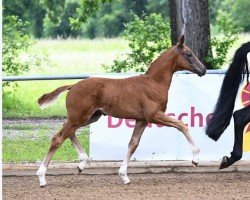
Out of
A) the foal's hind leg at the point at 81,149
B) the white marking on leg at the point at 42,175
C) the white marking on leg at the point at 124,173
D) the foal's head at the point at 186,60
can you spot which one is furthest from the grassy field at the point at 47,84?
the white marking on leg at the point at 42,175

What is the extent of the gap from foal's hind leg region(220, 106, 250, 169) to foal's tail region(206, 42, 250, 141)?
18 centimetres

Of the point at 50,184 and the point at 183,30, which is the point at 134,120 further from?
the point at 183,30

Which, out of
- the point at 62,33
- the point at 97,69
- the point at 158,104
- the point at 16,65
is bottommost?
the point at 62,33

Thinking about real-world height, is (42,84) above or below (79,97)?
below

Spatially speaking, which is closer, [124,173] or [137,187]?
[137,187]

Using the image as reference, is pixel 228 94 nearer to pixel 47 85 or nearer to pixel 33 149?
pixel 33 149

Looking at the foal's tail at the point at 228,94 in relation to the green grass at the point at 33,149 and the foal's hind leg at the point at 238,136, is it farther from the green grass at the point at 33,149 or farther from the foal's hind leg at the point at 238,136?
the green grass at the point at 33,149

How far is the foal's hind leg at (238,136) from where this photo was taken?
11.4 m

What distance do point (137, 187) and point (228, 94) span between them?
1514 millimetres

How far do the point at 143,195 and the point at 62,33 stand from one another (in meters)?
57.1

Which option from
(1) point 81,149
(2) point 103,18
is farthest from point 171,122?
(2) point 103,18

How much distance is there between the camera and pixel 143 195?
35.1ft

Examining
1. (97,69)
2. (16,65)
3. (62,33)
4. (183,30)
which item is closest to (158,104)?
(183,30)

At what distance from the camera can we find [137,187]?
11.4 meters
